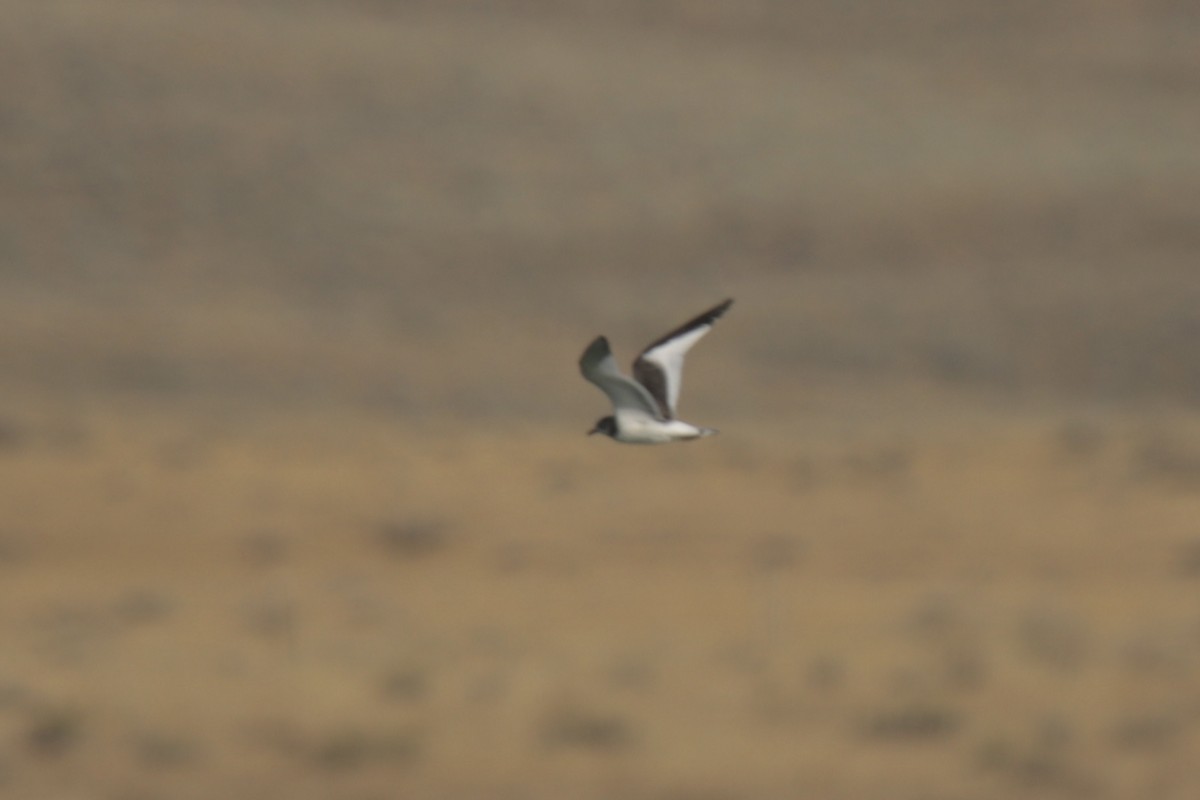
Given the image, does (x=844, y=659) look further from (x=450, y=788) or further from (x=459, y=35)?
(x=459, y=35)

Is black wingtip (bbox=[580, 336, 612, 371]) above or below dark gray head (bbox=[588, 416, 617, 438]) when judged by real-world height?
above

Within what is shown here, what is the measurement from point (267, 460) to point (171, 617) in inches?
332

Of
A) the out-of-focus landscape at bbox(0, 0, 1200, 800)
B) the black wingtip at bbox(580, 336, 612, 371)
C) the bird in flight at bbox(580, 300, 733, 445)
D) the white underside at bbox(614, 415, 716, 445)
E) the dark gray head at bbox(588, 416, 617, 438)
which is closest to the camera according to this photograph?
the black wingtip at bbox(580, 336, 612, 371)

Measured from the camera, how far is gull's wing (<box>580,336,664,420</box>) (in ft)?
25.6

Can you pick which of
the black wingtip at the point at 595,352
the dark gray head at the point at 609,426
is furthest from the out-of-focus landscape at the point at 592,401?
the black wingtip at the point at 595,352

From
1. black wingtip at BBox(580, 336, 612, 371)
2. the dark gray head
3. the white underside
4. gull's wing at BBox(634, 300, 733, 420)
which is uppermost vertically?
gull's wing at BBox(634, 300, 733, 420)

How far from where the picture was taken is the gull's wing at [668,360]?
29.0ft

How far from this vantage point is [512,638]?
54.7 ft

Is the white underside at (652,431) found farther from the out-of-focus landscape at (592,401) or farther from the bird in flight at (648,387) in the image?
the out-of-focus landscape at (592,401)

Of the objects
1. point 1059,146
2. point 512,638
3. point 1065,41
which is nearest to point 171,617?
point 512,638

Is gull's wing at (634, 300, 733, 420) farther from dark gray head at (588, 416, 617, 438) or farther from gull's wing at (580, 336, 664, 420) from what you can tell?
gull's wing at (580, 336, 664, 420)

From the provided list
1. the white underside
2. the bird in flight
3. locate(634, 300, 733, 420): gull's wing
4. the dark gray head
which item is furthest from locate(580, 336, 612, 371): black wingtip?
locate(634, 300, 733, 420): gull's wing

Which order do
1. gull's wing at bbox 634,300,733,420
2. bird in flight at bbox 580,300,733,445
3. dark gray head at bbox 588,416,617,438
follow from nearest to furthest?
bird in flight at bbox 580,300,733,445, dark gray head at bbox 588,416,617,438, gull's wing at bbox 634,300,733,420

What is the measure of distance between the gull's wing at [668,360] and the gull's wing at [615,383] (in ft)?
1.14
